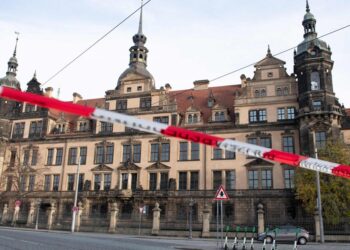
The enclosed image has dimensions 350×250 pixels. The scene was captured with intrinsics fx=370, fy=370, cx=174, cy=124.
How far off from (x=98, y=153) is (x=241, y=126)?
58.8 feet

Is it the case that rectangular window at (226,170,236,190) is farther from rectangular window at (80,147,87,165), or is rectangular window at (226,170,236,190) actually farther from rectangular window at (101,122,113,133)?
rectangular window at (80,147,87,165)

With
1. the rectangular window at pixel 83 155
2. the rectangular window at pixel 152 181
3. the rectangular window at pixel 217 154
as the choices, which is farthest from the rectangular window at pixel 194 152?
the rectangular window at pixel 83 155

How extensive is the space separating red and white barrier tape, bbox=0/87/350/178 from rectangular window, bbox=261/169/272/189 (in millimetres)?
32924

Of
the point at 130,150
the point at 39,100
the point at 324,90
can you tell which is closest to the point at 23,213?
the point at 130,150

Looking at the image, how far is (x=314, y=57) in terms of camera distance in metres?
38.1

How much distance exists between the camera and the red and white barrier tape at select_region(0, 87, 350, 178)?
17.2ft

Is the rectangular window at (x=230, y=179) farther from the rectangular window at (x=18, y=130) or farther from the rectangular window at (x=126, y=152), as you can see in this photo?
the rectangular window at (x=18, y=130)

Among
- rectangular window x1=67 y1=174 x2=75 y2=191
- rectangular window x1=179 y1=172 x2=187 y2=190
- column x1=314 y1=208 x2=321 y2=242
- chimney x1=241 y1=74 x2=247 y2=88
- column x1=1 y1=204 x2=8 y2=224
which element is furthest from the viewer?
rectangular window x1=67 y1=174 x2=75 y2=191

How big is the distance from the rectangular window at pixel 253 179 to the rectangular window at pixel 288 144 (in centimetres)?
390

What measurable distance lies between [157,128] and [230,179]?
34.8 metres

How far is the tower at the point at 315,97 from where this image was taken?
35438mm

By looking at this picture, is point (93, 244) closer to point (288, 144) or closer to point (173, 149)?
point (173, 149)

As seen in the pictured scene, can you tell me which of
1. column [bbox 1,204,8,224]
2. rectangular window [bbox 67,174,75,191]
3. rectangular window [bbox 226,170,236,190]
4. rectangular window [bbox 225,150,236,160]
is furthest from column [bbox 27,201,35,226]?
rectangular window [bbox 225,150,236,160]

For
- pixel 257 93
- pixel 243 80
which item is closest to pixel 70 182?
pixel 243 80
